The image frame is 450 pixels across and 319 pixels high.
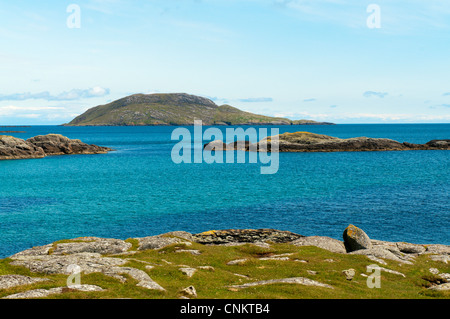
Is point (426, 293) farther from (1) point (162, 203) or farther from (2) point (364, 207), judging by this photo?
(1) point (162, 203)

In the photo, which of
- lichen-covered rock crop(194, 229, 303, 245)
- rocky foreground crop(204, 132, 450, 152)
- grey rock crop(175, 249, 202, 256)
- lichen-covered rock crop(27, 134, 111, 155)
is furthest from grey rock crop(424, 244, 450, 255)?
lichen-covered rock crop(27, 134, 111, 155)

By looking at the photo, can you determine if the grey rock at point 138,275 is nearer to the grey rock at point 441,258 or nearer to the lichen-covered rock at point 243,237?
the lichen-covered rock at point 243,237

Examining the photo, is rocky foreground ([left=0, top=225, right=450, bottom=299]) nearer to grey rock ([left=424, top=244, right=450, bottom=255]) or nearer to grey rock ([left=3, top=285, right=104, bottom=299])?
grey rock ([left=3, top=285, right=104, bottom=299])

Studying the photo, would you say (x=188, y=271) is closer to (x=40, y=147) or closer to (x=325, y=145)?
(x=40, y=147)

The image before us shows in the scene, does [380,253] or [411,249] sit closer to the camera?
[380,253]

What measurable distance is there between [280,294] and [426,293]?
1035 centimetres

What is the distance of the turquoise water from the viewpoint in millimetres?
57812

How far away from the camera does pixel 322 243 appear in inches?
1754

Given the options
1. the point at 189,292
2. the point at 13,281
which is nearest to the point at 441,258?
the point at 189,292

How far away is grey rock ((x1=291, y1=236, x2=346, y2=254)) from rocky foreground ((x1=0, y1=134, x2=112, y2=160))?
147 meters

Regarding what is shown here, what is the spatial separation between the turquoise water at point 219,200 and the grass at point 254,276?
56.8 ft

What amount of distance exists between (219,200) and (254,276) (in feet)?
158

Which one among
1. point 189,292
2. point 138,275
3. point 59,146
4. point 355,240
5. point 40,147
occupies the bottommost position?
point 355,240

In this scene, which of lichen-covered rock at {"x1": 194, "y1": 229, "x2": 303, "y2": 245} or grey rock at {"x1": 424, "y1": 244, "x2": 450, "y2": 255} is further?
lichen-covered rock at {"x1": 194, "y1": 229, "x2": 303, "y2": 245}
